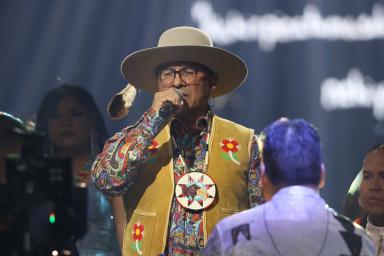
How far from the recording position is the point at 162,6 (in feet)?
18.1

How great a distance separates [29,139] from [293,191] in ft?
2.95

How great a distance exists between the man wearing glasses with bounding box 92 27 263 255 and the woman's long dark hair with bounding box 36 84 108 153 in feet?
3.22

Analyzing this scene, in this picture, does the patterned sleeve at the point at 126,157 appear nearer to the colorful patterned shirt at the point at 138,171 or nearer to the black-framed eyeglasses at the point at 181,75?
the colorful patterned shirt at the point at 138,171

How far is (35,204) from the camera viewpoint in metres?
2.54

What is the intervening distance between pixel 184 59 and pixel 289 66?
1519mm

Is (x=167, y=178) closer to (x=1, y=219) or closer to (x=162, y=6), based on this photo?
(x=1, y=219)

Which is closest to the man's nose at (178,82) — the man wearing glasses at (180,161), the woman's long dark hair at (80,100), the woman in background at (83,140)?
the man wearing glasses at (180,161)

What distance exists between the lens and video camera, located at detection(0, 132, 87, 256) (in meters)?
2.54

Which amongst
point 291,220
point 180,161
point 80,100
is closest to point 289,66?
point 80,100

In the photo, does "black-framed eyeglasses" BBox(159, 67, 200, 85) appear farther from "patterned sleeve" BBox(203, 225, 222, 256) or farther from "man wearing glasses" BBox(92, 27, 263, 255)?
"patterned sleeve" BBox(203, 225, 222, 256)

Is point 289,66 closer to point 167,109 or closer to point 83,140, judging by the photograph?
point 83,140

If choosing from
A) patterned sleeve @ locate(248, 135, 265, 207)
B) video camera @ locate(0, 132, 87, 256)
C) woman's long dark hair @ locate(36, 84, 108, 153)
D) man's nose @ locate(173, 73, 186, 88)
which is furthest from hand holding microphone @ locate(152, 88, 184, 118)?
woman's long dark hair @ locate(36, 84, 108, 153)

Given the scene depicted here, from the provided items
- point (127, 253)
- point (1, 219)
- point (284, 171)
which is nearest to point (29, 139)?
point (1, 219)

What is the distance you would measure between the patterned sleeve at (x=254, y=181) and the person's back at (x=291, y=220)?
1.13 m
